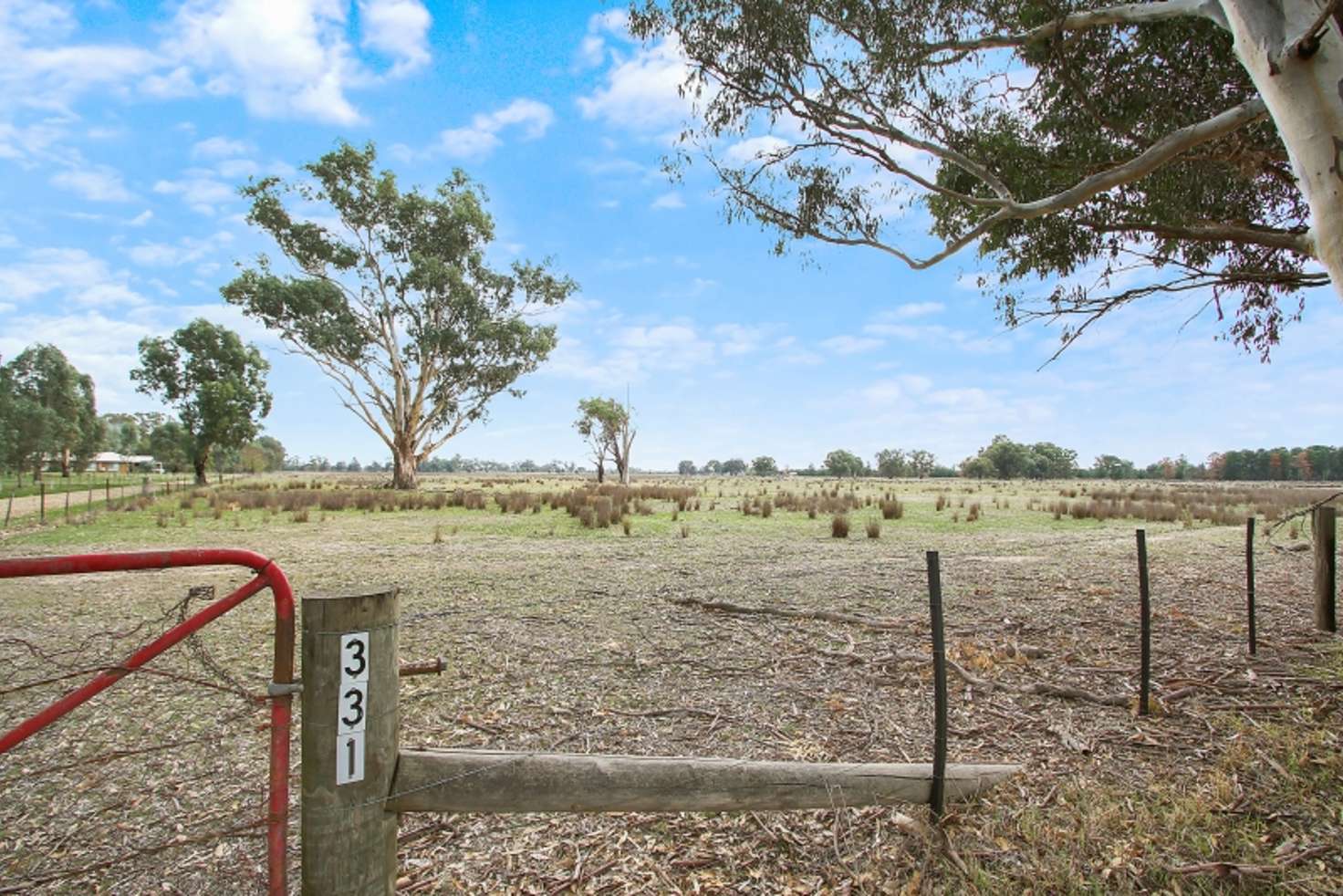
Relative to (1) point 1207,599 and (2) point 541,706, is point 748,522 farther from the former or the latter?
(2) point 541,706

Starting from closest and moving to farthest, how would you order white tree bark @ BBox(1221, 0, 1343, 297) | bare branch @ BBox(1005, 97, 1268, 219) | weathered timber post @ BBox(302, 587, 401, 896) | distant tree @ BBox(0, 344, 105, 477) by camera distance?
1. weathered timber post @ BBox(302, 587, 401, 896)
2. white tree bark @ BBox(1221, 0, 1343, 297)
3. bare branch @ BBox(1005, 97, 1268, 219)
4. distant tree @ BBox(0, 344, 105, 477)

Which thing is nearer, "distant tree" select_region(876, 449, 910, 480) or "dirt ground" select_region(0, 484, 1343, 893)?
"dirt ground" select_region(0, 484, 1343, 893)

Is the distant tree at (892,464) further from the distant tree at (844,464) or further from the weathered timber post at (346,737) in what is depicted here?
the weathered timber post at (346,737)

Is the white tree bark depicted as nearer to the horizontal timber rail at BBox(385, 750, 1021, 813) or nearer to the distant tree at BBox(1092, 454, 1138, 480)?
the horizontal timber rail at BBox(385, 750, 1021, 813)

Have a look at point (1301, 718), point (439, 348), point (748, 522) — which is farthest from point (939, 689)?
point (439, 348)

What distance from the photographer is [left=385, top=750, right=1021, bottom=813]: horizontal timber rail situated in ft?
6.55

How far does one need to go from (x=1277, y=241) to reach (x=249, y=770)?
27.0 ft

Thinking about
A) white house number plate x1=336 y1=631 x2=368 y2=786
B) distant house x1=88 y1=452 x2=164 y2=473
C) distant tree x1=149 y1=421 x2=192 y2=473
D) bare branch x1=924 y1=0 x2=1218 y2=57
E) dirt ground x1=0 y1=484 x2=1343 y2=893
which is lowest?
dirt ground x1=0 y1=484 x2=1343 y2=893

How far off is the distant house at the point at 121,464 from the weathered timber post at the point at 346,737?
8443 centimetres

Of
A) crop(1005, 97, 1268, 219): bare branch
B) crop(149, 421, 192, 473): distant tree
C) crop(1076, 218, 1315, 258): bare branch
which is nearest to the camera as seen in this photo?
crop(1005, 97, 1268, 219): bare branch

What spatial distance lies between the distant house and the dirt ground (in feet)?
264

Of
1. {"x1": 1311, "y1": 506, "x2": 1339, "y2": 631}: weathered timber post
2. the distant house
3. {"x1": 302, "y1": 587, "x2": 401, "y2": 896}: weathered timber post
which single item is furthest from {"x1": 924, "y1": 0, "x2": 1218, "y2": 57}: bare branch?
the distant house

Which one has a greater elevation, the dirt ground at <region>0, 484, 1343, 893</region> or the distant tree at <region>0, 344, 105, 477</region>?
the distant tree at <region>0, 344, 105, 477</region>

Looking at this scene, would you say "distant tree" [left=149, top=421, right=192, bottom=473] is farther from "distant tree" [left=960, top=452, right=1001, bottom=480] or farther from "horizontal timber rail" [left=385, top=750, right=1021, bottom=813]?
"distant tree" [left=960, top=452, right=1001, bottom=480]
